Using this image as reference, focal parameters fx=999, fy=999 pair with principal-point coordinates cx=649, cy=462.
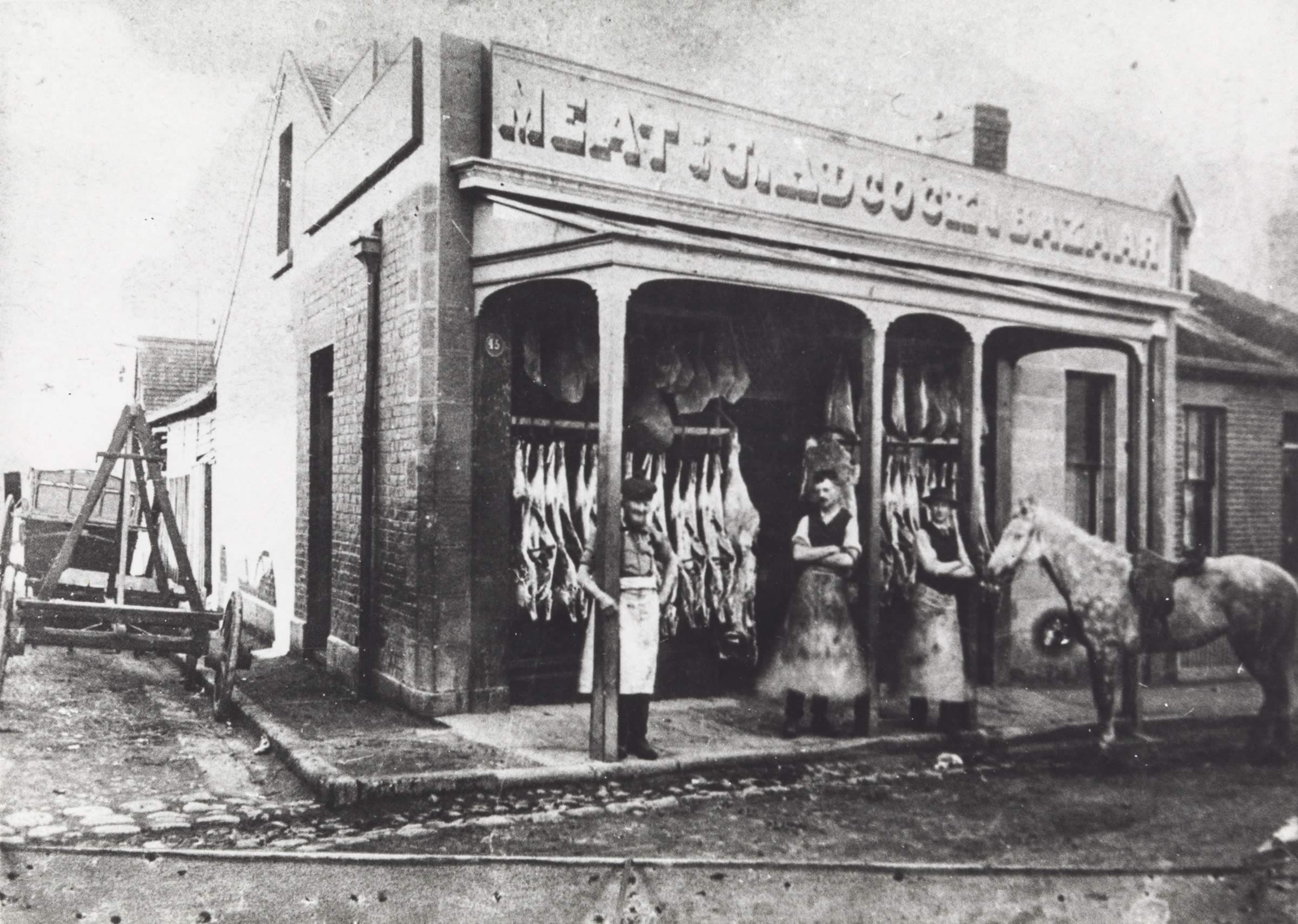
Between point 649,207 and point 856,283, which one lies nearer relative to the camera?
point 856,283

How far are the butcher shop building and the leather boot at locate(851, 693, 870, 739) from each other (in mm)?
307

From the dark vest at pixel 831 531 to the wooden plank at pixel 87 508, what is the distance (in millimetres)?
5161

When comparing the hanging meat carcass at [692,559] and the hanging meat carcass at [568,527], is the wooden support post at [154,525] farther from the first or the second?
the hanging meat carcass at [692,559]

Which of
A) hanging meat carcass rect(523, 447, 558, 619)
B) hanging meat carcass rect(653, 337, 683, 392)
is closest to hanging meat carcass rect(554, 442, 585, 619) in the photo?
hanging meat carcass rect(523, 447, 558, 619)

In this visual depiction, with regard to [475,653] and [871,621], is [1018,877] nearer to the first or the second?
[871,621]

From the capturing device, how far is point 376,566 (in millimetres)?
8492

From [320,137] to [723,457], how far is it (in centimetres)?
521

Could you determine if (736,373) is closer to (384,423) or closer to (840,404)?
(840,404)

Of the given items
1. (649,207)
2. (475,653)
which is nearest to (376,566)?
(475,653)

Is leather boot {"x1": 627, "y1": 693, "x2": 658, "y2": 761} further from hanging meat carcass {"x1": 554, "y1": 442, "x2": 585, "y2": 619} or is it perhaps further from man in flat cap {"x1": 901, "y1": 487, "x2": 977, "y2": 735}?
man in flat cap {"x1": 901, "y1": 487, "x2": 977, "y2": 735}

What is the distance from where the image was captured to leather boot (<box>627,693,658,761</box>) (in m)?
6.49

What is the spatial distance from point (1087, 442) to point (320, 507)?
8038 mm

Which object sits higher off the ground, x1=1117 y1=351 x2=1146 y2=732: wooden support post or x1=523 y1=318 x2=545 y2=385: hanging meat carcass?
x1=523 y1=318 x2=545 y2=385: hanging meat carcass

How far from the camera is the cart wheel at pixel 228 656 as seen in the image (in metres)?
7.60
